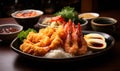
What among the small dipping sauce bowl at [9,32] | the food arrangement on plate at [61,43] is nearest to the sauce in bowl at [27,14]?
the small dipping sauce bowl at [9,32]

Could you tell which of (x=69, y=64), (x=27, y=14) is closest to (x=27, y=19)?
(x=27, y=14)

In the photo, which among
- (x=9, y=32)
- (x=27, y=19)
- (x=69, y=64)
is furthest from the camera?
(x=27, y=19)

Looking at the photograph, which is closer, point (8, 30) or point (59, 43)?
point (59, 43)

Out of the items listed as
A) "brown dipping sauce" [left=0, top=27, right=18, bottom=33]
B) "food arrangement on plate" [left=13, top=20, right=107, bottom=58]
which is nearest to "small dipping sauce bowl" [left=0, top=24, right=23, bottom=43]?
"brown dipping sauce" [left=0, top=27, right=18, bottom=33]

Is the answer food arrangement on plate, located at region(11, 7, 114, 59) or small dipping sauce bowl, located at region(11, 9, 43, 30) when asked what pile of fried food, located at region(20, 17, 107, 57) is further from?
small dipping sauce bowl, located at region(11, 9, 43, 30)

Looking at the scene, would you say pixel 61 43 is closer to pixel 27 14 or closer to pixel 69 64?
pixel 69 64

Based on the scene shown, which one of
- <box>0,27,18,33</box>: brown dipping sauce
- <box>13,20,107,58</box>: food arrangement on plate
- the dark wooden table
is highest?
<box>13,20,107,58</box>: food arrangement on plate

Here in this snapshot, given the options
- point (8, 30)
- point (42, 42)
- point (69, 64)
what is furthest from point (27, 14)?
point (69, 64)

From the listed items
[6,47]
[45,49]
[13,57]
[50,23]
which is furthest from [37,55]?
[50,23]

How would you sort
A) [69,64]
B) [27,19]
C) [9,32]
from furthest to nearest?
1. [27,19]
2. [9,32]
3. [69,64]
